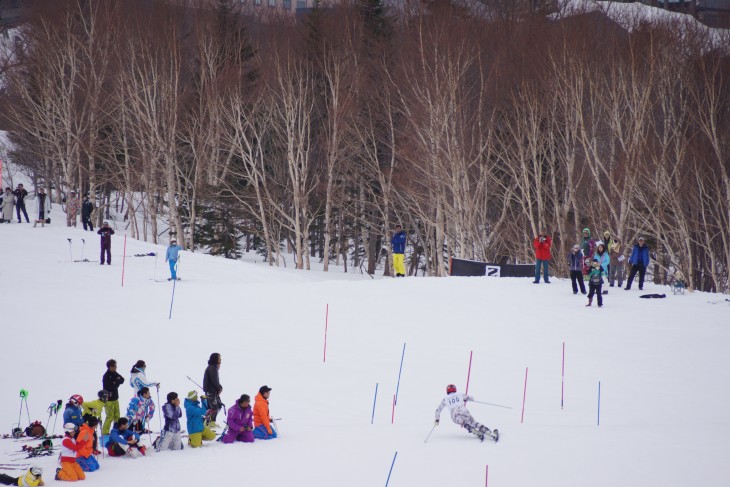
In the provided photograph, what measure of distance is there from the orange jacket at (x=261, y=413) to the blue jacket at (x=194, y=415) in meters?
0.86

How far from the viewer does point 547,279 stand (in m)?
25.6

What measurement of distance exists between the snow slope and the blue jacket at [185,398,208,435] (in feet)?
1.25

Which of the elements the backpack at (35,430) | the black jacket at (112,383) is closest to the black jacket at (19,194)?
the backpack at (35,430)

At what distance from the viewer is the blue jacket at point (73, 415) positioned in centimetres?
1294

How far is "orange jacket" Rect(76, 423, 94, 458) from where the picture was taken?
11.8 m

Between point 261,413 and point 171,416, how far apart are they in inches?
59.1

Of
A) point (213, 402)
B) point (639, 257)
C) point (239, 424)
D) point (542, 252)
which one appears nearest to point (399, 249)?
point (542, 252)

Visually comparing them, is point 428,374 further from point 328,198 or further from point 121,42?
point 121,42

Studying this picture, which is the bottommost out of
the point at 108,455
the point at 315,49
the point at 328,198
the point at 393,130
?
the point at 108,455

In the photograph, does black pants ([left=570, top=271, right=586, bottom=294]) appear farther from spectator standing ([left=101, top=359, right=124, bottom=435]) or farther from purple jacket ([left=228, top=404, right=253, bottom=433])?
spectator standing ([left=101, top=359, right=124, bottom=435])

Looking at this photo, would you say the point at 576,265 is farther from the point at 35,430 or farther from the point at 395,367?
the point at 35,430

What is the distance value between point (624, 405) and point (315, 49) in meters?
30.7

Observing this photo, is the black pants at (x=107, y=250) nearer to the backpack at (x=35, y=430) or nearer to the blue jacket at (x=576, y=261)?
the blue jacket at (x=576, y=261)

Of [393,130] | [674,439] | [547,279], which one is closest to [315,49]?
[393,130]
